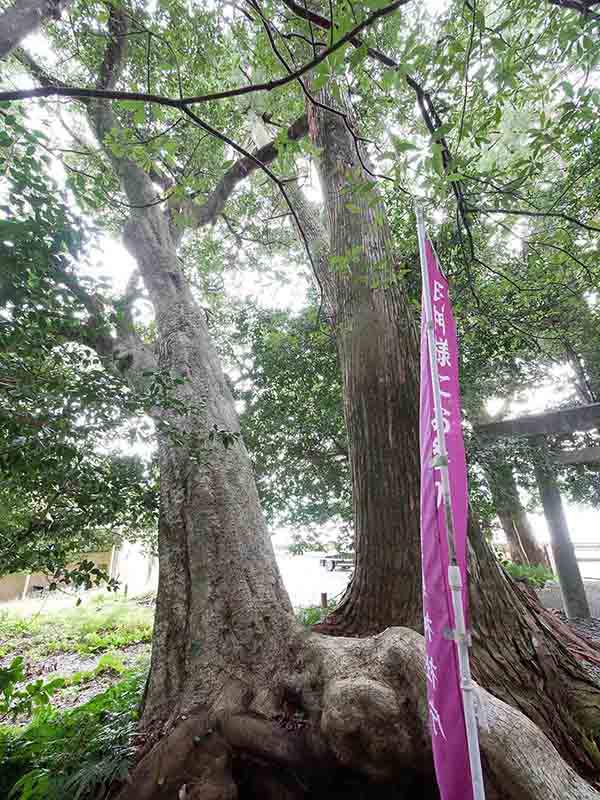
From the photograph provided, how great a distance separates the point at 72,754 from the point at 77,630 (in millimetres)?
7583

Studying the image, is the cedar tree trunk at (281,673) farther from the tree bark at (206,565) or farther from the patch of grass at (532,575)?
the patch of grass at (532,575)

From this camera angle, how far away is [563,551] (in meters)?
6.46

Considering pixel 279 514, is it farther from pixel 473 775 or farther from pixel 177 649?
pixel 473 775

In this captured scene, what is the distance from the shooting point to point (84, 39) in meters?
4.83

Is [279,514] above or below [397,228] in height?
below

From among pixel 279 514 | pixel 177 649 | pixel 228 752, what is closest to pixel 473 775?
pixel 228 752

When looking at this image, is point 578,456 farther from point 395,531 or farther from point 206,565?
point 206,565

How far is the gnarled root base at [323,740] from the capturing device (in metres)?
1.83

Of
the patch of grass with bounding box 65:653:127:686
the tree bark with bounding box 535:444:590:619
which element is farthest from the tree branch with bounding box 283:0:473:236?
the patch of grass with bounding box 65:653:127:686

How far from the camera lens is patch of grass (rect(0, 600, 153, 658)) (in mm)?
7664

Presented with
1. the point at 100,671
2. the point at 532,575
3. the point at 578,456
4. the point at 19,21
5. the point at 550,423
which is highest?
the point at 19,21

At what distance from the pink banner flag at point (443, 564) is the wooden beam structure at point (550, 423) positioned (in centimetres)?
420

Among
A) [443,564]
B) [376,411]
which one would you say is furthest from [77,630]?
[443,564]

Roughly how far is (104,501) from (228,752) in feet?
4.91
